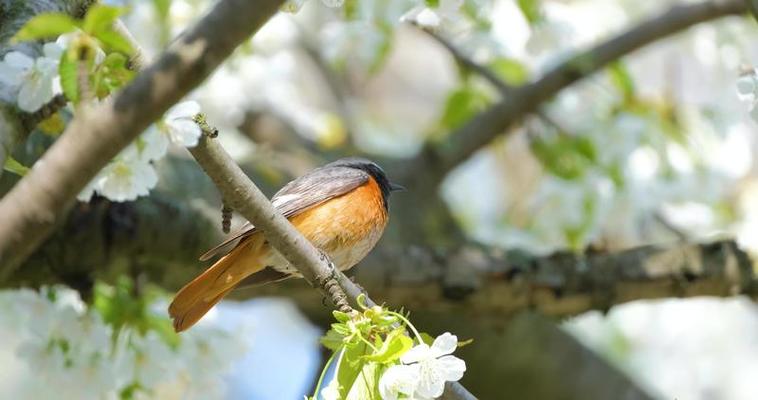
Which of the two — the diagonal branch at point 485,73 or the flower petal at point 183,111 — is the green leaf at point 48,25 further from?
the diagonal branch at point 485,73

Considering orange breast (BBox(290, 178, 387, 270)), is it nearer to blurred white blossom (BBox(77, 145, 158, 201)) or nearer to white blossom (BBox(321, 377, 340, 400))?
blurred white blossom (BBox(77, 145, 158, 201))

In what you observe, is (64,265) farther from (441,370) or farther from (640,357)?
(640,357)

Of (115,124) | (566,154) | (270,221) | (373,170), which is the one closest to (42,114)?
(270,221)

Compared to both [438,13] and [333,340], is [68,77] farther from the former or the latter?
[438,13]

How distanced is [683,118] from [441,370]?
2920 mm

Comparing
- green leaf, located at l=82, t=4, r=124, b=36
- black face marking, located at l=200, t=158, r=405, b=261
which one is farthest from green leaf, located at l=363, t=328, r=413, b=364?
black face marking, located at l=200, t=158, r=405, b=261

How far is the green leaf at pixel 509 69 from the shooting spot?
4.74 metres

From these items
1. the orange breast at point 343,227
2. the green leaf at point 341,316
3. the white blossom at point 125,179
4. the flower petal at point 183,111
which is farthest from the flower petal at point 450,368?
the orange breast at point 343,227

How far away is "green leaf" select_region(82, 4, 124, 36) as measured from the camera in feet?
6.32

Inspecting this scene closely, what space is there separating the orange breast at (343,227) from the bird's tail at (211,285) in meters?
0.28

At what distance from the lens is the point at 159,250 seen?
A: 12.4 feet

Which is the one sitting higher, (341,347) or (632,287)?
(632,287)

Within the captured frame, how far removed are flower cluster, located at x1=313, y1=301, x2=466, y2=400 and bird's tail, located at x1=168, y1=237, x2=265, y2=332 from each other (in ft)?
3.56

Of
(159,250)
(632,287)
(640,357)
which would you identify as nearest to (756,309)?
(640,357)
